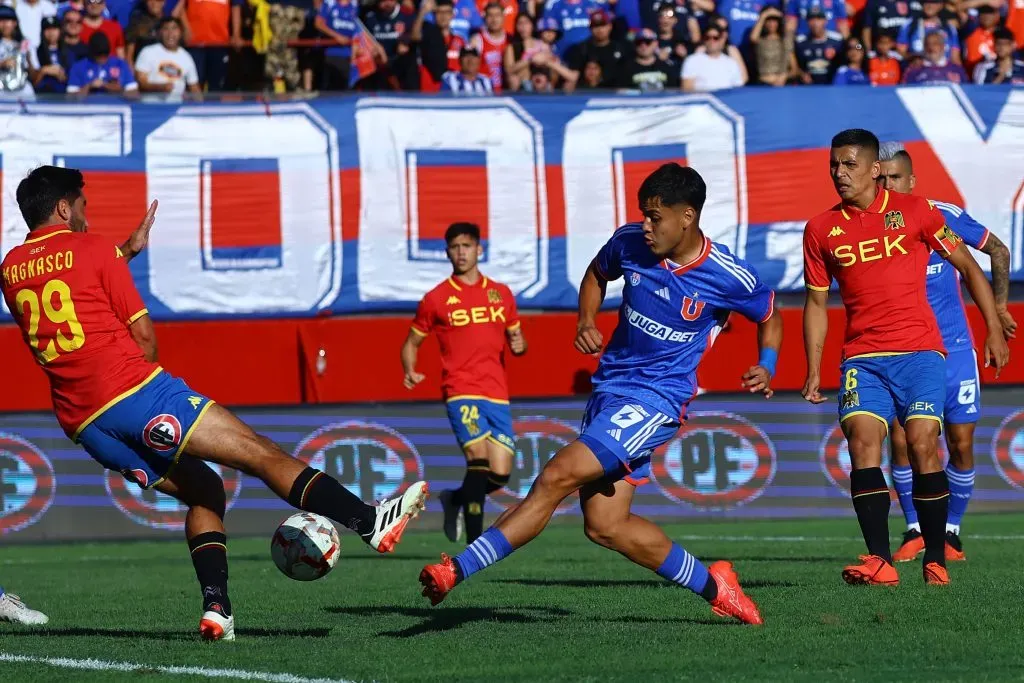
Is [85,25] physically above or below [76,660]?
above

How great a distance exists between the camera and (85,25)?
63.6 feet

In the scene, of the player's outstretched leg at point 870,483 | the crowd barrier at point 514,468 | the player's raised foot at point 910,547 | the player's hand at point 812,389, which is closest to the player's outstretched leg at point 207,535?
the player's hand at point 812,389

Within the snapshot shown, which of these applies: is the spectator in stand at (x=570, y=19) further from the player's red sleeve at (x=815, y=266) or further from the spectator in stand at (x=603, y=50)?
the player's red sleeve at (x=815, y=266)

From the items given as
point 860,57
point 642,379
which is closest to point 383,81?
point 860,57

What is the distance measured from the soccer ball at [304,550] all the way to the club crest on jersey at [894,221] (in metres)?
3.79

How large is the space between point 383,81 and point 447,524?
326 inches

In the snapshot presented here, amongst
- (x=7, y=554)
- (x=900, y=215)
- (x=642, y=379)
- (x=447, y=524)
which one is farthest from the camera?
(x=7, y=554)

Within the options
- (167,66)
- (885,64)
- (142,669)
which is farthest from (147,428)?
(885,64)

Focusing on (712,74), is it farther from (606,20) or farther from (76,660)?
(76,660)

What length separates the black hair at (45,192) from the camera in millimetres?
7145

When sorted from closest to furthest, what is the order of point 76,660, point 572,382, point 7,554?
point 76,660, point 7,554, point 572,382

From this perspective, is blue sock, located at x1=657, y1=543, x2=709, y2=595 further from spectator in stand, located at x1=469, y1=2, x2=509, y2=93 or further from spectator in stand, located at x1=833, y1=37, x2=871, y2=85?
spectator in stand, located at x1=833, y1=37, x2=871, y2=85

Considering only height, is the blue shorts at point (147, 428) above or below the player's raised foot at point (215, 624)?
above

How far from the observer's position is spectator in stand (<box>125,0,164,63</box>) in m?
19.5
